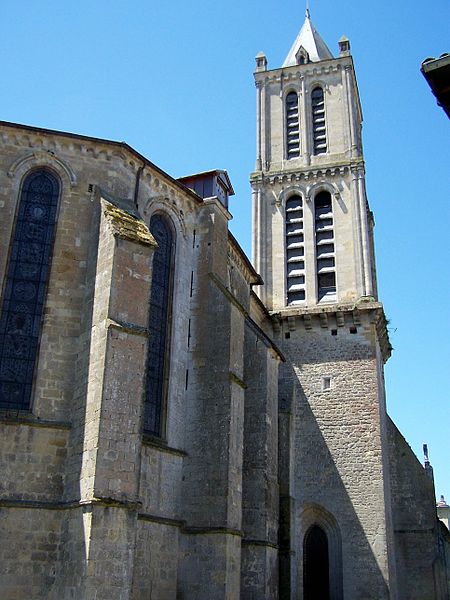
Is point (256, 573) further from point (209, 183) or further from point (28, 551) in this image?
point (209, 183)

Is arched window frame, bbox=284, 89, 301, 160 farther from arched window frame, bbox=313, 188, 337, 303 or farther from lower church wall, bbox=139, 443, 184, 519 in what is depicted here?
lower church wall, bbox=139, 443, 184, 519

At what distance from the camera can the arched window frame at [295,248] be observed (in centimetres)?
2561

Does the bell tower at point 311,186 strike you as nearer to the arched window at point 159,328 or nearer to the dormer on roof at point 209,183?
the dormer on roof at point 209,183

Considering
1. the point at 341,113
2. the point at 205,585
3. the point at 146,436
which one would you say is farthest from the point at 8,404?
the point at 341,113

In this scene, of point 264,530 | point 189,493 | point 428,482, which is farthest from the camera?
point 428,482

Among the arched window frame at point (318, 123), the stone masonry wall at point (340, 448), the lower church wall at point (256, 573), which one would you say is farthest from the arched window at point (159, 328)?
the arched window frame at point (318, 123)

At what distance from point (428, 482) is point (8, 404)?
51.1ft

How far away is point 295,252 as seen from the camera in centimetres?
2638

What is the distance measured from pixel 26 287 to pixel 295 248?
13.9 meters

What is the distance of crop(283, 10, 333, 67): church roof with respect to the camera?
30002 millimetres

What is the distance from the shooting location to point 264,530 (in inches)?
674

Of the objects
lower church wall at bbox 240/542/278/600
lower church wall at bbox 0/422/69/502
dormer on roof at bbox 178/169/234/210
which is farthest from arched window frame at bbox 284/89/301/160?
lower church wall at bbox 0/422/69/502

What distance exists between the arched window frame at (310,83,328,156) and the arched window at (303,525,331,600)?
14571 mm

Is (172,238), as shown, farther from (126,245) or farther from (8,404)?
(8,404)
